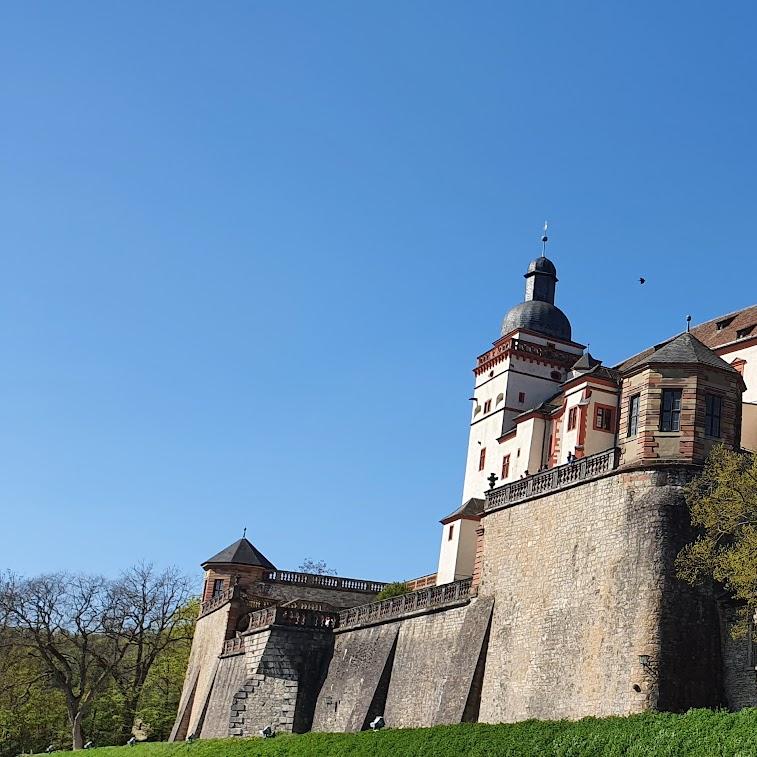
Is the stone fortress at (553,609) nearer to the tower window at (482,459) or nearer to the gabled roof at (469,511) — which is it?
the gabled roof at (469,511)

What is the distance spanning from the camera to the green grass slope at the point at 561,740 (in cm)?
2103

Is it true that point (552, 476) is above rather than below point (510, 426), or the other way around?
below

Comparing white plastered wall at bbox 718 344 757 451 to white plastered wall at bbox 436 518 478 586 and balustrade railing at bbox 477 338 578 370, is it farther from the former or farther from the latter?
balustrade railing at bbox 477 338 578 370

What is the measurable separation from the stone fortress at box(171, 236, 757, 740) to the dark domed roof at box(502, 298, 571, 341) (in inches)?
357

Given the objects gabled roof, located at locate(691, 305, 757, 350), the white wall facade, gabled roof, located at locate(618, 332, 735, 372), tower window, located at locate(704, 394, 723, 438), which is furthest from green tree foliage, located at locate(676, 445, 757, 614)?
the white wall facade

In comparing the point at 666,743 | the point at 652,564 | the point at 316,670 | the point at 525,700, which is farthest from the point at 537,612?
the point at 316,670

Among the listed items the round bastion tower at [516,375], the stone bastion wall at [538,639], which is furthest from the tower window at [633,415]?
the round bastion tower at [516,375]

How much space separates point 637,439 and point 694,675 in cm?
634

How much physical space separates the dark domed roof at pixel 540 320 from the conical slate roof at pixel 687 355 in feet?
106

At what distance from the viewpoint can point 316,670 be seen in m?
43.6

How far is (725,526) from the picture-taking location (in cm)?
2603

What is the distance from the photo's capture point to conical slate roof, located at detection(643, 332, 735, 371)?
29.3 m

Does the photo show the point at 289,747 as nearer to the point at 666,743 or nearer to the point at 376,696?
the point at 376,696

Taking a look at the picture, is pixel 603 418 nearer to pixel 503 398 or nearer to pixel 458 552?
pixel 458 552
